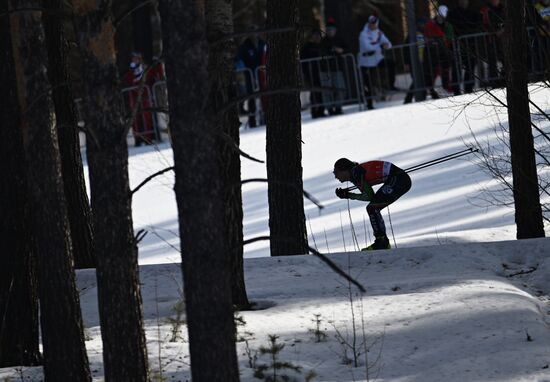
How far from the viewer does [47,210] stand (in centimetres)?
657

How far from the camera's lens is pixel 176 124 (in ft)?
17.1

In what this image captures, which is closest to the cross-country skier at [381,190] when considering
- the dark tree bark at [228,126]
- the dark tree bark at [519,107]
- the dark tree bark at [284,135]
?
the dark tree bark at [284,135]

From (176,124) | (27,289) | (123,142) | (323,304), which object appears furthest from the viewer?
(323,304)

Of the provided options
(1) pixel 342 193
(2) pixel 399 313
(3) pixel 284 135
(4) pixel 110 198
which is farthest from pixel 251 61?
(4) pixel 110 198

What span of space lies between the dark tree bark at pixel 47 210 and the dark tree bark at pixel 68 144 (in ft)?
11.3

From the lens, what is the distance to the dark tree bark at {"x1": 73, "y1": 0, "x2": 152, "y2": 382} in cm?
578

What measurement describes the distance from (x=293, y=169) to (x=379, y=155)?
642 centimetres

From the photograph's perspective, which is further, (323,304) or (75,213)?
(75,213)

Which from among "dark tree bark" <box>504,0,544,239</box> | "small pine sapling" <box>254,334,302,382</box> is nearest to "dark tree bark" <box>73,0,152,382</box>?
"small pine sapling" <box>254,334,302,382</box>

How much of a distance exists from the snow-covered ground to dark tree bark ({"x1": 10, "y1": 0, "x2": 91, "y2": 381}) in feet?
1.57

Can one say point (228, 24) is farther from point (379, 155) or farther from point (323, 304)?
point (379, 155)

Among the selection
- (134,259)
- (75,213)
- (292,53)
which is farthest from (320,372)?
(292,53)

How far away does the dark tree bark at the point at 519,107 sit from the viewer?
429 inches

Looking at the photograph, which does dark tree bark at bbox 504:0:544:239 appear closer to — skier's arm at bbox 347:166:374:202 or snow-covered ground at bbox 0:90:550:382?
snow-covered ground at bbox 0:90:550:382
